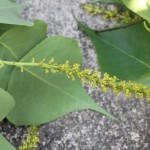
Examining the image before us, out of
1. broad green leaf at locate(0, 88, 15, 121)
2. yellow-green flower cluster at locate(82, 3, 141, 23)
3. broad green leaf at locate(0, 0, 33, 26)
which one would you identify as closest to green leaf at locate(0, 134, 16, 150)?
broad green leaf at locate(0, 88, 15, 121)

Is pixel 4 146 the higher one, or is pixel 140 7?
pixel 140 7

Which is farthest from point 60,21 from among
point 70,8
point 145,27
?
point 145,27

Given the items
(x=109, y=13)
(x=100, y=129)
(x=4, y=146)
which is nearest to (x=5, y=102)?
(x=4, y=146)

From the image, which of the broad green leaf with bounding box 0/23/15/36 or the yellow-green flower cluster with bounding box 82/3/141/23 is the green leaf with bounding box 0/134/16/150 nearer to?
the broad green leaf with bounding box 0/23/15/36

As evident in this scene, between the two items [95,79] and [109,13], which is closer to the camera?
[95,79]

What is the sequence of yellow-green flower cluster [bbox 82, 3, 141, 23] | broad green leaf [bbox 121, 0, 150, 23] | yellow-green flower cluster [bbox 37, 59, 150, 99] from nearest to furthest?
yellow-green flower cluster [bbox 37, 59, 150, 99] → broad green leaf [bbox 121, 0, 150, 23] → yellow-green flower cluster [bbox 82, 3, 141, 23]

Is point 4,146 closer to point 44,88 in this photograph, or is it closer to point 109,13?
point 44,88

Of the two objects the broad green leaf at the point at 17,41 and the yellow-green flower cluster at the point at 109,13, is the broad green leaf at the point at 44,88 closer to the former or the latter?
the broad green leaf at the point at 17,41
